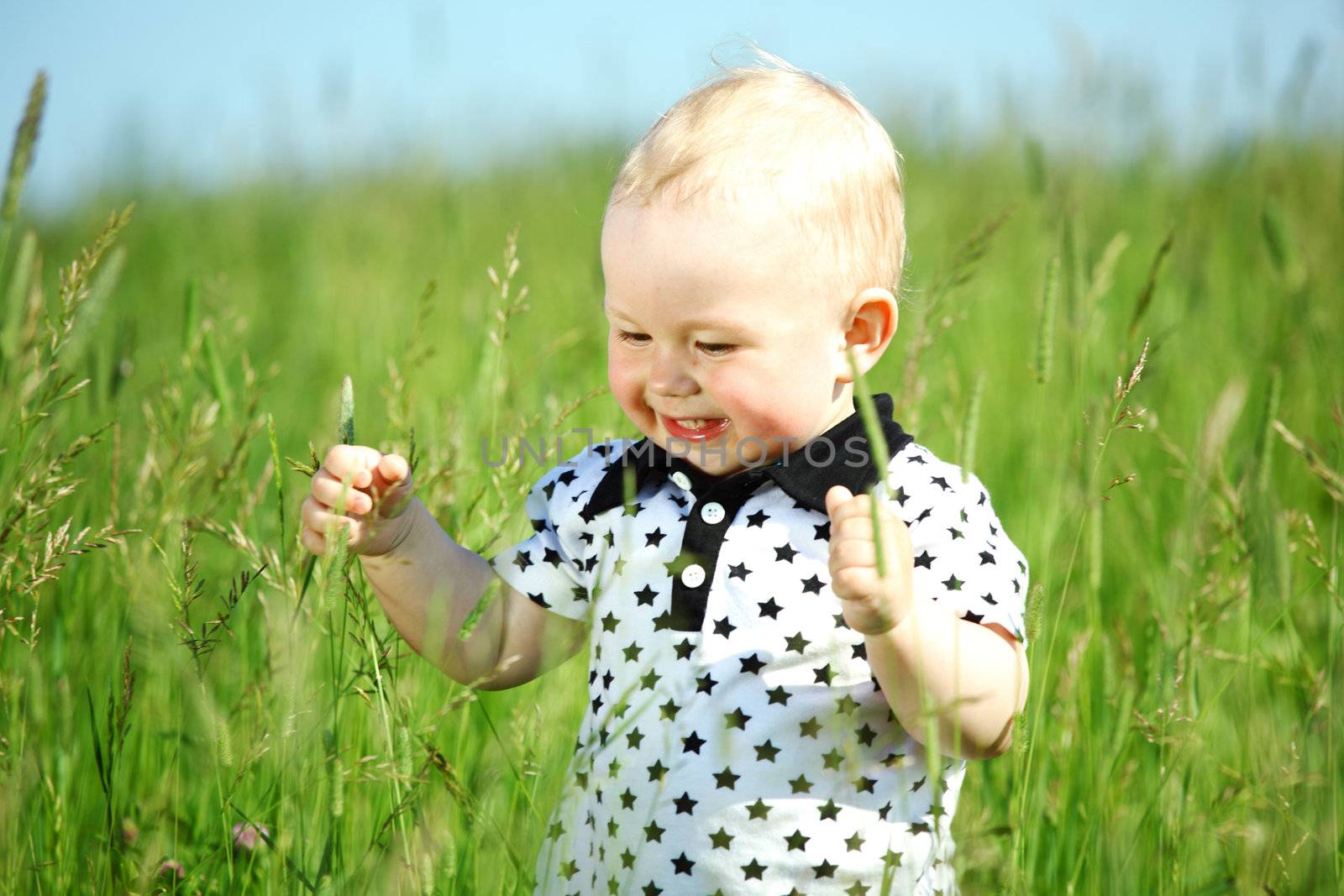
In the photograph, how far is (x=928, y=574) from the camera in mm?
1281

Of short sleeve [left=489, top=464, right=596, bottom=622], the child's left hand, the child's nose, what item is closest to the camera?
the child's left hand

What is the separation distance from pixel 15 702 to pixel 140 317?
3.03 meters

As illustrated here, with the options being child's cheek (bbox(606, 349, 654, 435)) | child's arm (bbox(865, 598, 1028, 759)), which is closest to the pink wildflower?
child's cheek (bbox(606, 349, 654, 435))

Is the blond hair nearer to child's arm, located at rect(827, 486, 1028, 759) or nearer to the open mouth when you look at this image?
the open mouth

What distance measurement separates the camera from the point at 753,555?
52.2 inches

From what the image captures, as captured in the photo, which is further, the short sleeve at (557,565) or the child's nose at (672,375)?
the short sleeve at (557,565)

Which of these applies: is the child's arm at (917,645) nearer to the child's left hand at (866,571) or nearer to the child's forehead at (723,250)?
the child's left hand at (866,571)

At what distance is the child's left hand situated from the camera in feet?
3.58

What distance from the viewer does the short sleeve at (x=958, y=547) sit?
1265mm

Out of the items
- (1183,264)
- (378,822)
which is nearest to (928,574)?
(378,822)

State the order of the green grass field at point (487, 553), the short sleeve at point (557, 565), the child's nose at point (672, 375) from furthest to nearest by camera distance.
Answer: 1. the short sleeve at point (557, 565)
2. the child's nose at point (672, 375)
3. the green grass field at point (487, 553)

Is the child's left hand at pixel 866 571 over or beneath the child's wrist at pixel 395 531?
over

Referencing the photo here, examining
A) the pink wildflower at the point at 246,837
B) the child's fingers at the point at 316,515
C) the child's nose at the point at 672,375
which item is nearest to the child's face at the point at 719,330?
the child's nose at the point at 672,375

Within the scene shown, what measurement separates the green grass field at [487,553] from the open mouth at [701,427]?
0.19 m
